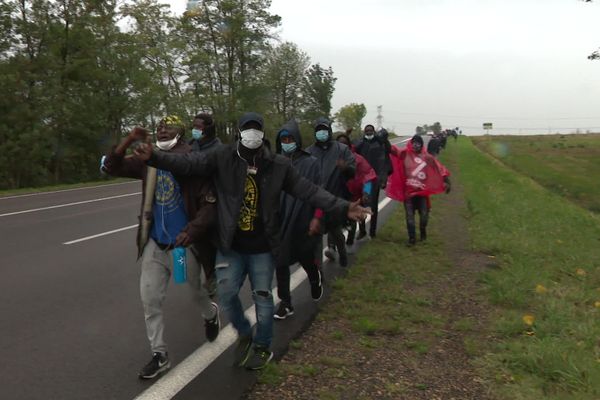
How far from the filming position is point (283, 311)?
4.78 meters

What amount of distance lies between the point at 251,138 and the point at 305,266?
1.99 m

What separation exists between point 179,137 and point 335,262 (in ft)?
12.5

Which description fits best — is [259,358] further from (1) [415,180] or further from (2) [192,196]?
(1) [415,180]

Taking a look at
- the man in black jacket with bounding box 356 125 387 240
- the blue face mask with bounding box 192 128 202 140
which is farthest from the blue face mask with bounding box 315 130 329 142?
the man in black jacket with bounding box 356 125 387 240

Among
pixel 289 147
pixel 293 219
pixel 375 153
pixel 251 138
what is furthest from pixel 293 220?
pixel 375 153

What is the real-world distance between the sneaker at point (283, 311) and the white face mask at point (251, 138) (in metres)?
1.91

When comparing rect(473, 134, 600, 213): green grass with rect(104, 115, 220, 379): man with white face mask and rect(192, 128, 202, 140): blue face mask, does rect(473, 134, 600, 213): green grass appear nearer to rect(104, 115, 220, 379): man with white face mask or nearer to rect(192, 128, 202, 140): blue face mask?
rect(192, 128, 202, 140): blue face mask

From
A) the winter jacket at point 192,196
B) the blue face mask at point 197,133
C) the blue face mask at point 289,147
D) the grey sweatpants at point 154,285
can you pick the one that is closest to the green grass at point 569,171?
the blue face mask at point 289,147

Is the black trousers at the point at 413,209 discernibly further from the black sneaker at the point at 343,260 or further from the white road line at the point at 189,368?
the white road line at the point at 189,368

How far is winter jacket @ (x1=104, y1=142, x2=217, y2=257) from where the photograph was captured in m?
3.37

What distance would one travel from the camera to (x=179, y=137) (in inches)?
143

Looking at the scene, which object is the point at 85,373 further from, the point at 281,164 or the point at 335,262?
the point at 335,262

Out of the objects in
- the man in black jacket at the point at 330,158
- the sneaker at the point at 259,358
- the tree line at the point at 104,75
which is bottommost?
the sneaker at the point at 259,358

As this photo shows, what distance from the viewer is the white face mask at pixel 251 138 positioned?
343cm
